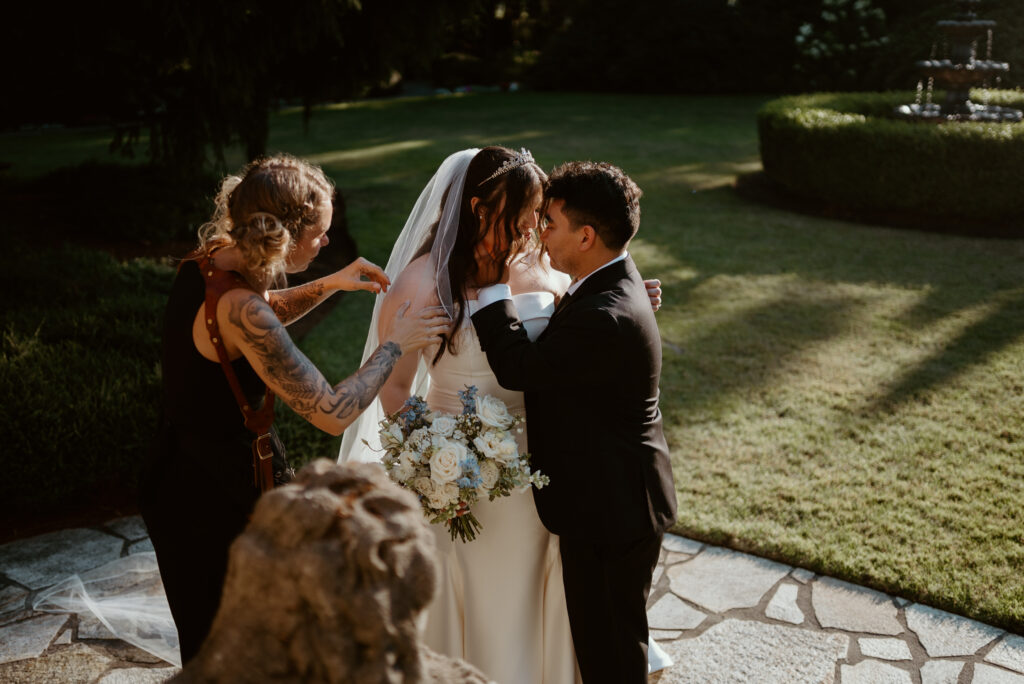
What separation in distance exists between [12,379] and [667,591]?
4168 mm

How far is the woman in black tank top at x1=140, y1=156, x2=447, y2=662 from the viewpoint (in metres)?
2.61

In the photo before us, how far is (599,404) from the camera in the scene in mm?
3004

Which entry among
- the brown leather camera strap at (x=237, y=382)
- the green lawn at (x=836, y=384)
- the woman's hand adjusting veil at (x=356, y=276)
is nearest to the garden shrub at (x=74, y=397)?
the green lawn at (x=836, y=384)

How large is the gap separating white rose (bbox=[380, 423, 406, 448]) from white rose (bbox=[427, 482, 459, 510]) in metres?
0.24

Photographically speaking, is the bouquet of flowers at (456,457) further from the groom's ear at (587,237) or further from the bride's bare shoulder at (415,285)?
the groom's ear at (587,237)

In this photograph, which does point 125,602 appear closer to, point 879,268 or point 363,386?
point 363,386

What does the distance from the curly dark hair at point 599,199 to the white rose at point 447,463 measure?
0.91 metres

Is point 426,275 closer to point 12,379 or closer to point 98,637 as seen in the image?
point 98,637

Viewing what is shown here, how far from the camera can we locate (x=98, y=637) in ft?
13.4

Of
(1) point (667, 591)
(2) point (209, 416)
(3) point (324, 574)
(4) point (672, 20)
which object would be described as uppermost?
(4) point (672, 20)

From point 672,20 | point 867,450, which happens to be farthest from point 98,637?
point 672,20

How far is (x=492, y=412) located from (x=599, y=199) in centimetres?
86

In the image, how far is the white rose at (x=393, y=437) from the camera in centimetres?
302

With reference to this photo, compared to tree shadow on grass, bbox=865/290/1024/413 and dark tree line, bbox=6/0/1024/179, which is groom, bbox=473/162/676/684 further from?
dark tree line, bbox=6/0/1024/179
